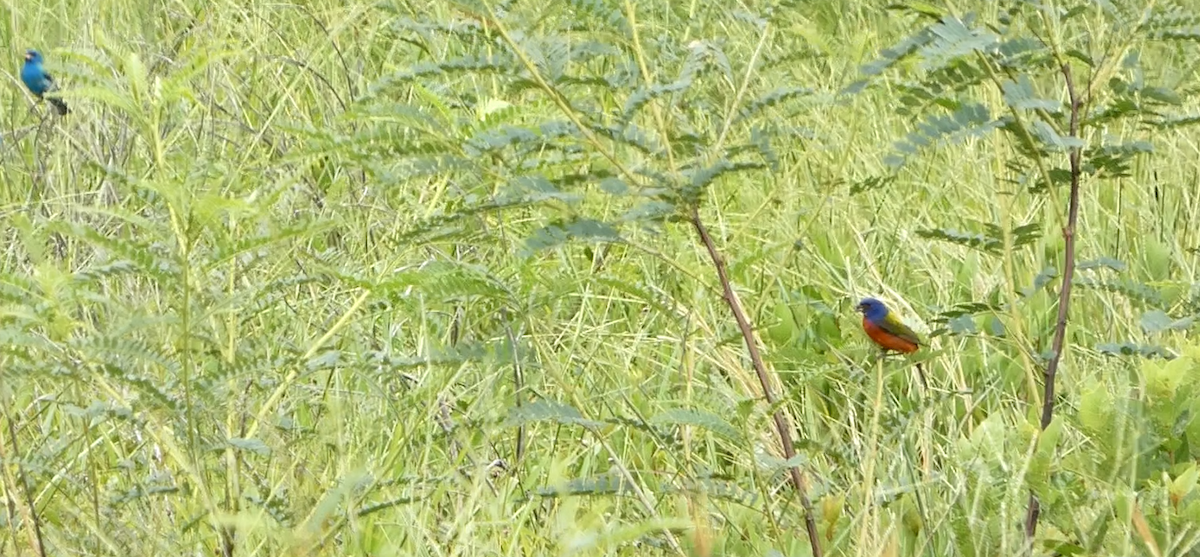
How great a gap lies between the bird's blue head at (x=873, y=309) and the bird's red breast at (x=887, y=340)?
0.04 metres

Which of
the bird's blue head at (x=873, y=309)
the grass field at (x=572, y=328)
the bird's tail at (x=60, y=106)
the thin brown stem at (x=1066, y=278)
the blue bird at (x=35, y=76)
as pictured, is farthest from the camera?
the blue bird at (x=35, y=76)

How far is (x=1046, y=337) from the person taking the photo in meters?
3.52

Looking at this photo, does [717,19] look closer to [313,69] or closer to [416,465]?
[313,69]

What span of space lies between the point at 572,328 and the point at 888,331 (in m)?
0.85

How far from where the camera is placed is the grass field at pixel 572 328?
2.09 meters

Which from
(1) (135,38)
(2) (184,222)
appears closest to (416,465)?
(2) (184,222)

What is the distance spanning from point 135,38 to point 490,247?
1726 mm

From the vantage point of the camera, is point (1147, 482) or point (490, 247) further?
point (490, 247)

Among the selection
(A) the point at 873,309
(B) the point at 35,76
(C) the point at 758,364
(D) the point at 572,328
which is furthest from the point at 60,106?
(C) the point at 758,364

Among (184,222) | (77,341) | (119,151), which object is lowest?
(119,151)

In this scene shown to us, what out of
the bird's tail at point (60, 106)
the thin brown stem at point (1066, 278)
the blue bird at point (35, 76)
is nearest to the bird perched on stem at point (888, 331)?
the thin brown stem at point (1066, 278)

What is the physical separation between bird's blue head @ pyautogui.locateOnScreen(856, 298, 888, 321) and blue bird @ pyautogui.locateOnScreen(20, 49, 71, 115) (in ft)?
9.23

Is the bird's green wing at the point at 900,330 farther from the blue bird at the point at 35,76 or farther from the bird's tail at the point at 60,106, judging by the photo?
the blue bird at the point at 35,76

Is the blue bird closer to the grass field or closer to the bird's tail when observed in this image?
the bird's tail
